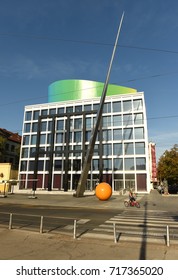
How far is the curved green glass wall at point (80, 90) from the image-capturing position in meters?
73.1

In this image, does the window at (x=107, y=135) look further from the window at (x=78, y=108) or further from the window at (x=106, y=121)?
the window at (x=78, y=108)

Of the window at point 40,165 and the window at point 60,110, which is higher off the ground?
the window at point 60,110

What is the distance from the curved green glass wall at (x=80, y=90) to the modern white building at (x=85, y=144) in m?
11.0

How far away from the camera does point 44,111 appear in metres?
65.9

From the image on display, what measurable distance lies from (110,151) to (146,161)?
31.1 ft

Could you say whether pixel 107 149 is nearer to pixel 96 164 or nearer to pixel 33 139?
pixel 96 164

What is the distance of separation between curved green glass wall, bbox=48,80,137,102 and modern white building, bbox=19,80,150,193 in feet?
35.9

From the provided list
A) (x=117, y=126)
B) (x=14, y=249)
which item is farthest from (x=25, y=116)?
(x=14, y=249)

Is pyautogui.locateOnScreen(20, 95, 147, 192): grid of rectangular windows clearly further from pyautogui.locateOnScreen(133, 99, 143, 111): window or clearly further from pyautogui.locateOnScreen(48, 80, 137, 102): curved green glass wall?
pyautogui.locateOnScreen(48, 80, 137, 102): curved green glass wall

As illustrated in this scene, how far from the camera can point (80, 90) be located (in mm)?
73250

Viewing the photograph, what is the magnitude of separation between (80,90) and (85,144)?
80.4ft

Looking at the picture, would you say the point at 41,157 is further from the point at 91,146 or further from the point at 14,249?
the point at 14,249

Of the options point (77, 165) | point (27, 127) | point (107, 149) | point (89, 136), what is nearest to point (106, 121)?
point (89, 136)

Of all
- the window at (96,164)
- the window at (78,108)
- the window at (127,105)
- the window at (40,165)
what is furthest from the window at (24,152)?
the window at (127,105)
